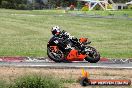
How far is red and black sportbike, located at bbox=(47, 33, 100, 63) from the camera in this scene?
18828 millimetres

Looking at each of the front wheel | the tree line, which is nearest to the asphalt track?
the front wheel

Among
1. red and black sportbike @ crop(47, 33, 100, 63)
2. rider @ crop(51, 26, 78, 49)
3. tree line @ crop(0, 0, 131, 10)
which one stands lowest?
tree line @ crop(0, 0, 131, 10)

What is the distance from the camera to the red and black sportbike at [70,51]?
1883cm

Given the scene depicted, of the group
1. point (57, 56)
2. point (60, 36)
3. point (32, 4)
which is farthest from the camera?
point (32, 4)

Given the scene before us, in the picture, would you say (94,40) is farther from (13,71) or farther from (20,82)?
(20,82)

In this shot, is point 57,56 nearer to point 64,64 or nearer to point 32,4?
point 64,64

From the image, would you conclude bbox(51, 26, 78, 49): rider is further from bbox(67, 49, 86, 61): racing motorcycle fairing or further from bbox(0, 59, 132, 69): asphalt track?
bbox(0, 59, 132, 69): asphalt track

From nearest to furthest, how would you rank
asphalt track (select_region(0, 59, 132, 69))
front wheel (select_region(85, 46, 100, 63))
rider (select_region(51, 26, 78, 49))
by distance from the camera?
1. asphalt track (select_region(0, 59, 132, 69))
2. front wheel (select_region(85, 46, 100, 63))
3. rider (select_region(51, 26, 78, 49))

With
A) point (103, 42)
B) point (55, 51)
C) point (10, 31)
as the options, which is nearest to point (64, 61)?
point (55, 51)

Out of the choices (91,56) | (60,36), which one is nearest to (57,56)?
(60,36)

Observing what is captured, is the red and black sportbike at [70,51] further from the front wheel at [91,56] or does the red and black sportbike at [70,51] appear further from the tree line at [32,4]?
the tree line at [32,4]

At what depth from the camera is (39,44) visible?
89.7 ft

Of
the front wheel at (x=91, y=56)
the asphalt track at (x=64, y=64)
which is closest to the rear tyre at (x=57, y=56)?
the asphalt track at (x=64, y=64)

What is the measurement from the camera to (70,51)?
18.9 metres
